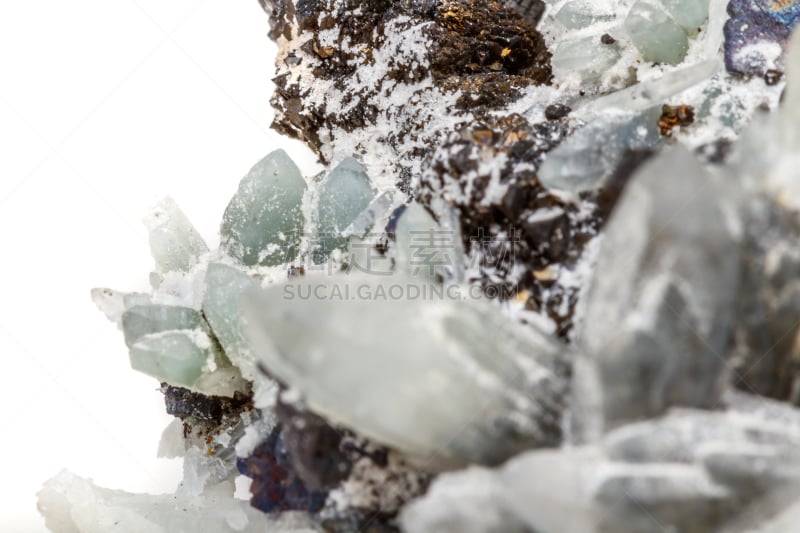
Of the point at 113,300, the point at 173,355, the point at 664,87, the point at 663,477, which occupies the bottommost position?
the point at 663,477

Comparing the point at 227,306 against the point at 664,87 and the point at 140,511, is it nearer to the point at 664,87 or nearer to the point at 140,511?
the point at 140,511

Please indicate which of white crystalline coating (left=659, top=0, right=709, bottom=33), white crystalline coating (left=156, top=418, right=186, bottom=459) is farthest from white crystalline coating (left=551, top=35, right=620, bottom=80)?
white crystalline coating (left=156, top=418, right=186, bottom=459)

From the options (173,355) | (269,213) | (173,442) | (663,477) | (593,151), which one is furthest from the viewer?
(173,442)

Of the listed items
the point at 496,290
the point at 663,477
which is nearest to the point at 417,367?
the point at 663,477

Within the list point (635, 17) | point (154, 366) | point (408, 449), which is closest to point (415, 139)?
point (635, 17)

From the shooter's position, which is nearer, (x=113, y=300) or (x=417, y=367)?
(x=417, y=367)

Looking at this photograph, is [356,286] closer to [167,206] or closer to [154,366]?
[154,366]
